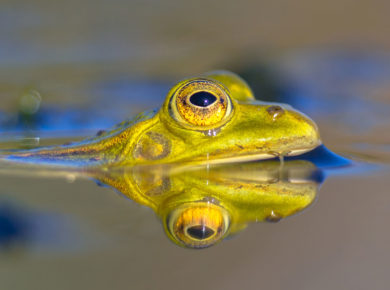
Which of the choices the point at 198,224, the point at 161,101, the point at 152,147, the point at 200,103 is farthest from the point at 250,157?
the point at 161,101

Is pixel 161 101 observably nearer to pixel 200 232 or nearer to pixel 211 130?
pixel 211 130

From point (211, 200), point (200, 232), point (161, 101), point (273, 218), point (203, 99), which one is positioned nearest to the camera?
point (200, 232)

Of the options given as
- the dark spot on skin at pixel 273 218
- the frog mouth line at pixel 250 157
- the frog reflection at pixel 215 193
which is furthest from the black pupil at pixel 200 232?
the frog mouth line at pixel 250 157

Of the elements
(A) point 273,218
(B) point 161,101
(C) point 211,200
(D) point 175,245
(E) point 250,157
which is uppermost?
(B) point 161,101

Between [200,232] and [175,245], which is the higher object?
[200,232]

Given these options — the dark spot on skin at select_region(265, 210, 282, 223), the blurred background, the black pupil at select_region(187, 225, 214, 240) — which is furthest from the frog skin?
the black pupil at select_region(187, 225, 214, 240)

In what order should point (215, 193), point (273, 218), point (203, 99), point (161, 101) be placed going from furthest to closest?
point (161, 101) → point (203, 99) → point (215, 193) → point (273, 218)

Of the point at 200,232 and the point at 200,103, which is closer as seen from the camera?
the point at 200,232

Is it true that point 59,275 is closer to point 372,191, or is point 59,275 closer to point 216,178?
point 216,178
